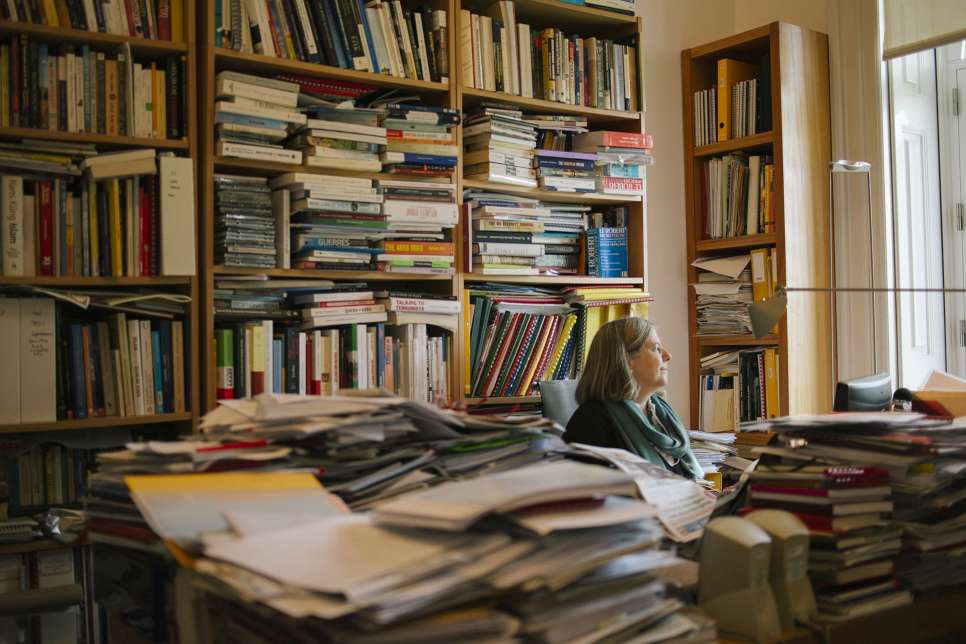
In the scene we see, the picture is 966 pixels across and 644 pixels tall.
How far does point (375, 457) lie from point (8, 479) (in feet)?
6.53

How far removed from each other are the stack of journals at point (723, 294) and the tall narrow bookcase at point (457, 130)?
47 centimetres

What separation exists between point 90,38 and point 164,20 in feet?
0.79

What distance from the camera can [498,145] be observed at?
363 centimetres

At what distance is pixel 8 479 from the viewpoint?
2.91m

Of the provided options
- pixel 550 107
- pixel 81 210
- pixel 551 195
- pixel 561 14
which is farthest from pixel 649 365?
pixel 81 210

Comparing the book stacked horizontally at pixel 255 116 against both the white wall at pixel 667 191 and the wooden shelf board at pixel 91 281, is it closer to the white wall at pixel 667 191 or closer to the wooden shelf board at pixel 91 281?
the wooden shelf board at pixel 91 281

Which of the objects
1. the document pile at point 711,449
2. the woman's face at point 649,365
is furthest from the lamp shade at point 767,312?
the document pile at point 711,449

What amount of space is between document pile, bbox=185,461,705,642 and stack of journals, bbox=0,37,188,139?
214 cm

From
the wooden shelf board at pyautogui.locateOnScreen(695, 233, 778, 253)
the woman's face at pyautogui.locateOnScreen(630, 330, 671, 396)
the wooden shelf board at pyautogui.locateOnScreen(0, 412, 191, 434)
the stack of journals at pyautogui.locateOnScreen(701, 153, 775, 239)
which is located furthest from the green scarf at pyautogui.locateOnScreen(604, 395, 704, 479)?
the wooden shelf board at pyautogui.locateOnScreen(0, 412, 191, 434)

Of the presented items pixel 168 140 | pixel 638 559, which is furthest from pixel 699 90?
pixel 638 559

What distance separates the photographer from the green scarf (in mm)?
3121

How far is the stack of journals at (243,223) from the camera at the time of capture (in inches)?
121

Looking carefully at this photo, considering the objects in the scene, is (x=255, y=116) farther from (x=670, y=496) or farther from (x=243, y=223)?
(x=670, y=496)

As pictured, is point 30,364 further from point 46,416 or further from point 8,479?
point 8,479
